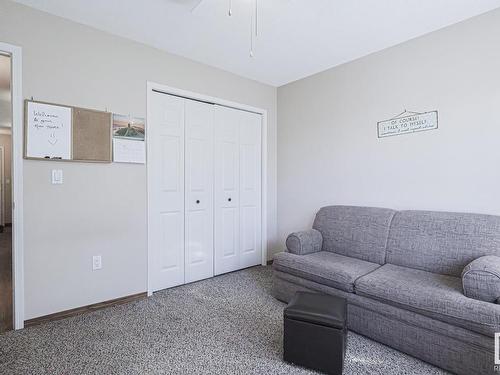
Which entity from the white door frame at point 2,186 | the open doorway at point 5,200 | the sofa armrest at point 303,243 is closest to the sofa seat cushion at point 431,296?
the sofa armrest at point 303,243

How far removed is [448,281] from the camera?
1.92m

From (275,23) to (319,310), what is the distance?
7.37 feet

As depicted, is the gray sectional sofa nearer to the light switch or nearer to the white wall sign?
the white wall sign

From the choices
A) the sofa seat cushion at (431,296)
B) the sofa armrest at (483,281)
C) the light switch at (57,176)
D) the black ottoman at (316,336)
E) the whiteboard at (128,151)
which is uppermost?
the whiteboard at (128,151)

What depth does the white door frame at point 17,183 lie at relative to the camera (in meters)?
2.07

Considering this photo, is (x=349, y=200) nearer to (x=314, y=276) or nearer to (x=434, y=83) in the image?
(x=314, y=276)

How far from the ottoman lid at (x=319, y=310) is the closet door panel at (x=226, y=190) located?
5.41 ft

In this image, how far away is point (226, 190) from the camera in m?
3.42

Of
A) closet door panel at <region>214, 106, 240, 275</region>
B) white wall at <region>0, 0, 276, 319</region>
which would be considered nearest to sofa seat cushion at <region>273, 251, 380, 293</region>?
closet door panel at <region>214, 106, 240, 275</region>

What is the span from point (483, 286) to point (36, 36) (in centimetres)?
354

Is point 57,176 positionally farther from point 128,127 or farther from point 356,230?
point 356,230

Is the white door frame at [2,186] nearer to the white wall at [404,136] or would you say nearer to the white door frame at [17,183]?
the white door frame at [17,183]

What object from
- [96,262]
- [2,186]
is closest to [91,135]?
[96,262]

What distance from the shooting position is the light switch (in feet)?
7.33
